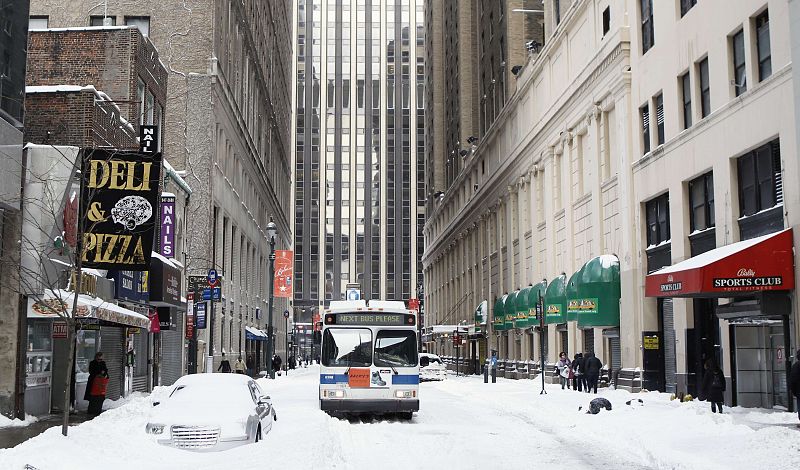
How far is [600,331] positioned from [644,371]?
18.6 feet

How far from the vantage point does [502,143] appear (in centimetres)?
6191

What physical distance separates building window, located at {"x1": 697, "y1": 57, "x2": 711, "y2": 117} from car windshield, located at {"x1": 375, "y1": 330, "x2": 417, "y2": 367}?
1217 cm

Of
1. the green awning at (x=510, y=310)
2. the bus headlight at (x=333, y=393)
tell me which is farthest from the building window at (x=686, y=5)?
the green awning at (x=510, y=310)

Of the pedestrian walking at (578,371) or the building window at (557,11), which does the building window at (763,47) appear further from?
the building window at (557,11)

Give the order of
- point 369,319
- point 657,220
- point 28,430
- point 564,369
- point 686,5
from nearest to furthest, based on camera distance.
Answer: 1. point 28,430
2. point 369,319
3. point 686,5
4. point 657,220
5. point 564,369

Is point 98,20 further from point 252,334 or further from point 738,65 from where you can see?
point 738,65

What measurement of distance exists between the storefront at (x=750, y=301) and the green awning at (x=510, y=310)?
86.9 feet

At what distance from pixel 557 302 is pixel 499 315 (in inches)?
679

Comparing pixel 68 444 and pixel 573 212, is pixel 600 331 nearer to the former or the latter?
pixel 573 212

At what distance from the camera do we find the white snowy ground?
12.5m

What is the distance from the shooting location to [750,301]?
906 inches

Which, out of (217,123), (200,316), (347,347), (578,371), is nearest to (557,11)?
(217,123)

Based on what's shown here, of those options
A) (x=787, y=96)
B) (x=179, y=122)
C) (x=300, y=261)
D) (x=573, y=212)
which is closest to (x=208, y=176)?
(x=179, y=122)

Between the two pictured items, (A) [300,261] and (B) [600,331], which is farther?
(A) [300,261]
